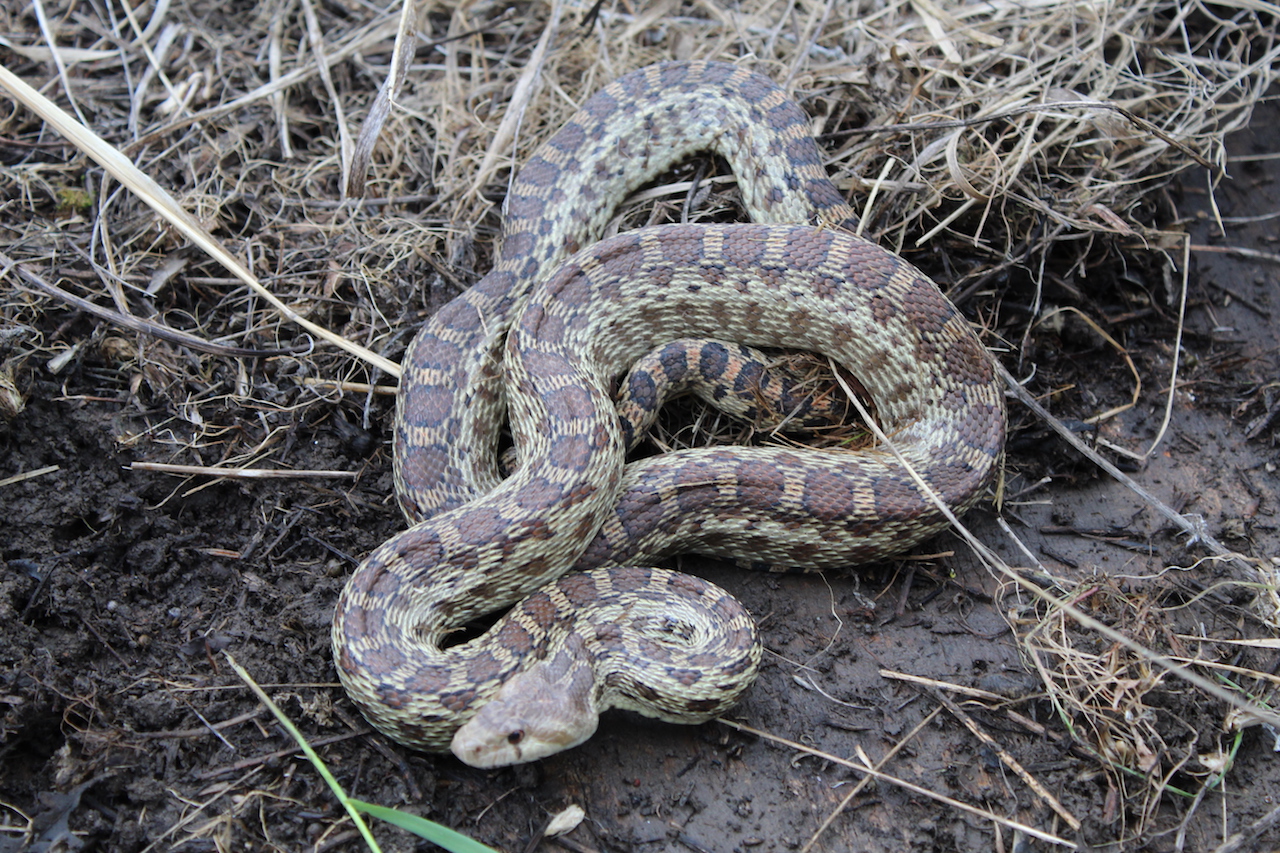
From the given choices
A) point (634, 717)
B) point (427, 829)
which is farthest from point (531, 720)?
point (634, 717)

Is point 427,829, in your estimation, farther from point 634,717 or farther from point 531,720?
point 634,717

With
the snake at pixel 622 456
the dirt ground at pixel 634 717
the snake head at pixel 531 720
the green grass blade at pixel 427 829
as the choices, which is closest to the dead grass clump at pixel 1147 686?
the dirt ground at pixel 634 717

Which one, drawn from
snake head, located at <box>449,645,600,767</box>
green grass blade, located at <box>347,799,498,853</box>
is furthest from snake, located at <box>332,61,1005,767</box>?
green grass blade, located at <box>347,799,498,853</box>

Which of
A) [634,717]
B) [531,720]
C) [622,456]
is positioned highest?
[622,456]

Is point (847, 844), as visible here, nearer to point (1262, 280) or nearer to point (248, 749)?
point (248, 749)

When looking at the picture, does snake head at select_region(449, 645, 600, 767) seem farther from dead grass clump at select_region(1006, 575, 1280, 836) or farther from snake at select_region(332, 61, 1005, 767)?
dead grass clump at select_region(1006, 575, 1280, 836)

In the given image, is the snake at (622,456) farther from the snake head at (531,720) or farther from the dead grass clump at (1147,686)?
the dead grass clump at (1147,686)
